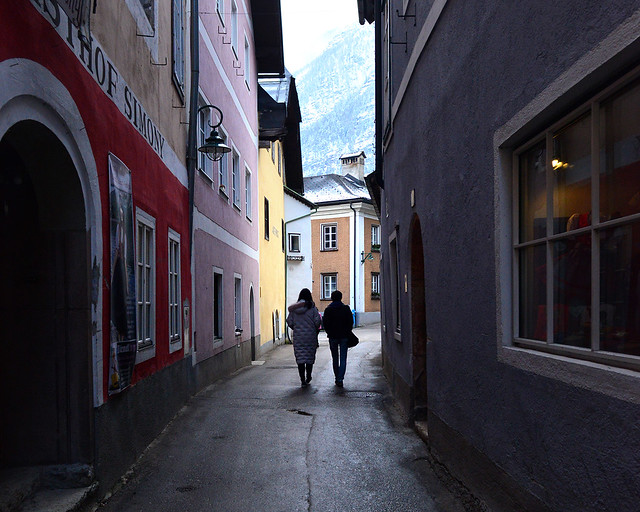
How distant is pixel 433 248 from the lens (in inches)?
266

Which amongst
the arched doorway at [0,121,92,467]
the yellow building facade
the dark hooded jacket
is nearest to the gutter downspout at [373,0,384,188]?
the dark hooded jacket

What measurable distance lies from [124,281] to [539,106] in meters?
3.88

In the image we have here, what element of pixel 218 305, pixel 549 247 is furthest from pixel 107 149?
pixel 218 305

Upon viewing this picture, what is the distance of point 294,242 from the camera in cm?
3409

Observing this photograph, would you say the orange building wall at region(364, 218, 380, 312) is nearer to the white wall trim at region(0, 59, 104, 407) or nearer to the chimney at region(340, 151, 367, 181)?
the chimney at region(340, 151, 367, 181)

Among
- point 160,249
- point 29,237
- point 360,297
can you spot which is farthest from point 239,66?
point 360,297

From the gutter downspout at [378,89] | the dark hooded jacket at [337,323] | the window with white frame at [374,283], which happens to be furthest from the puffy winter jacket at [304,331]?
the window with white frame at [374,283]

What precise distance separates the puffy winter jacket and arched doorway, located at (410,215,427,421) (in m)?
4.14

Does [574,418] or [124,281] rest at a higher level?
[124,281]

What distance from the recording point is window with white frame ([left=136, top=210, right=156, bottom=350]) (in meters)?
7.25

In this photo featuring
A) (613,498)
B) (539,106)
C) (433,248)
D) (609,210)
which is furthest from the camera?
(433,248)

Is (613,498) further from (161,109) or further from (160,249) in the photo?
(161,109)

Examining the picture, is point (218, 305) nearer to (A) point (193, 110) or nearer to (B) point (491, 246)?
(A) point (193, 110)

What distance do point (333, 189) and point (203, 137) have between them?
3331 centimetres
